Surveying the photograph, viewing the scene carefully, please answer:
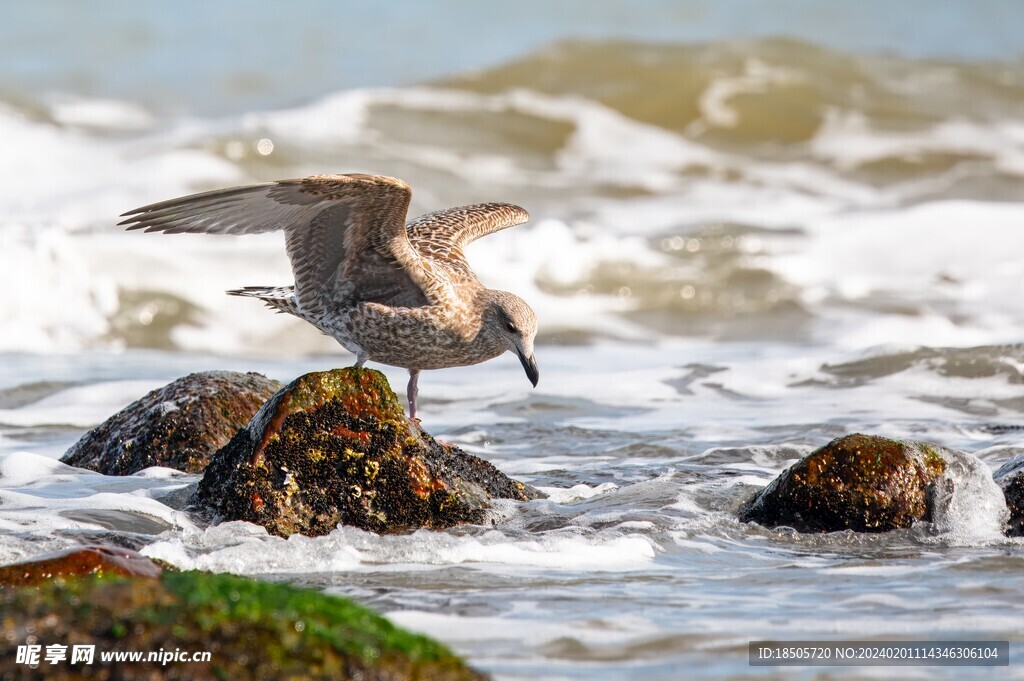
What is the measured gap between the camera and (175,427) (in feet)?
22.0

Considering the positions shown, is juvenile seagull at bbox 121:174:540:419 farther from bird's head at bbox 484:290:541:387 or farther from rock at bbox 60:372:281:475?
rock at bbox 60:372:281:475

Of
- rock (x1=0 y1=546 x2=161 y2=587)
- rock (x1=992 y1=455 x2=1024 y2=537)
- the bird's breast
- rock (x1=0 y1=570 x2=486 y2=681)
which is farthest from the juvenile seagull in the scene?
rock (x1=0 y1=570 x2=486 y2=681)

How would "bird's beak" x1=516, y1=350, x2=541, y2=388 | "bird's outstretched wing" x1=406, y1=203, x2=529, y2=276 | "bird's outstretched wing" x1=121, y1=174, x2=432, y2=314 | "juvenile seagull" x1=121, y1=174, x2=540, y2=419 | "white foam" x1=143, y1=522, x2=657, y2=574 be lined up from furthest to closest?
"bird's outstretched wing" x1=406, y1=203, x2=529, y2=276 < "bird's beak" x1=516, y1=350, x2=541, y2=388 < "juvenile seagull" x1=121, y1=174, x2=540, y2=419 < "bird's outstretched wing" x1=121, y1=174, x2=432, y2=314 < "white foam" x1=143, y1=522, x2=657, y2=574

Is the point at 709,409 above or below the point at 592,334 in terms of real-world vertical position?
below

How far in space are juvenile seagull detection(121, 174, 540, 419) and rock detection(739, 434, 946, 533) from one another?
1534mm

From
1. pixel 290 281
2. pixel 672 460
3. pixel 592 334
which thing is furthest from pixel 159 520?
pixel 290 281

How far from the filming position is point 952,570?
488 cm

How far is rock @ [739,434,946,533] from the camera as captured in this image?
5504 millimetres

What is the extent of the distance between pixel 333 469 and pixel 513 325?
1717 millimetres

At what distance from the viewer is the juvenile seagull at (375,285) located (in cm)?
633

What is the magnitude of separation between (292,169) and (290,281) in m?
2.74

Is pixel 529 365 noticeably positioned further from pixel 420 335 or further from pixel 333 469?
pixel 333 469

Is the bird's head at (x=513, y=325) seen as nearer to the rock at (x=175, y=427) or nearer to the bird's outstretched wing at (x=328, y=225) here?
the bird's outstretched wing at (x=328, y=225)

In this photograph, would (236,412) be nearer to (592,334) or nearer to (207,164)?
(592,334)
